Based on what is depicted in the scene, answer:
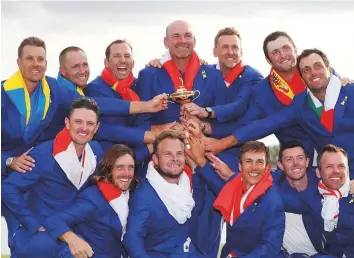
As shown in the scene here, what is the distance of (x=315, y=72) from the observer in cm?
970

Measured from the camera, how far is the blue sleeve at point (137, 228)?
8.59 meters

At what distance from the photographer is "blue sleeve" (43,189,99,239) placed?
866 centimetres

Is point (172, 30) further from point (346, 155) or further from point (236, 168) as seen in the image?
point (346, 155)

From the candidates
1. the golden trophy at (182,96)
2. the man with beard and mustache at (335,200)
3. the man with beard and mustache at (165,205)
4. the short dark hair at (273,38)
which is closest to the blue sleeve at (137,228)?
the man with beard and mustache at (165,205)

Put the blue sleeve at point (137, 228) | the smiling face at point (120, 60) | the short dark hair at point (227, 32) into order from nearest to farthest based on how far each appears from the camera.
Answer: the blue sleeve at point (137, 228) < the smiling face at point (120, 60) < the short dark hair at point (227, 32)

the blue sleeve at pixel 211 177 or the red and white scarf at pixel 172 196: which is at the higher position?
the blue sleeve at pixel 211 177

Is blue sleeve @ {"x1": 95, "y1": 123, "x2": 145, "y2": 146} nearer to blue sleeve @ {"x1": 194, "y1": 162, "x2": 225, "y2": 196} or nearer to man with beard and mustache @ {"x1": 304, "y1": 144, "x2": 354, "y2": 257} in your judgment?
blue sleeve @ {"x1": 194, "y1": 162, "x2": 225, "y2": 196}

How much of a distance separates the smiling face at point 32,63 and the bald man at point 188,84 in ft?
4.18

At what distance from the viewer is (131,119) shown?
10.2 meters

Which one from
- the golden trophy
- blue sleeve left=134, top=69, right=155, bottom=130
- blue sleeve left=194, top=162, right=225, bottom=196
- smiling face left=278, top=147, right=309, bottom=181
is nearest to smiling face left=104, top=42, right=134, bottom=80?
blue sleeve left=134, top=69, right=155, bottom=130

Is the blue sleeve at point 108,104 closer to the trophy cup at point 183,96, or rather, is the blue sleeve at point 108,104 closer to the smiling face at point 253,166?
the trophy cup at point 183,96

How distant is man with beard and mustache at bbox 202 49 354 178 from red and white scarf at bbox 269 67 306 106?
0.14 meters

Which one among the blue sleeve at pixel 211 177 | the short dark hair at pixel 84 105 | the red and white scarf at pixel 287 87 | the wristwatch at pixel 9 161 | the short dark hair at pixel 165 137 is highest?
the red and white scarf at pixel 287 87

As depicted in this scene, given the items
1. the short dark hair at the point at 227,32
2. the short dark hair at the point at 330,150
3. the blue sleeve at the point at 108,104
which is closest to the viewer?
the short dark hair at the point at 330,150
